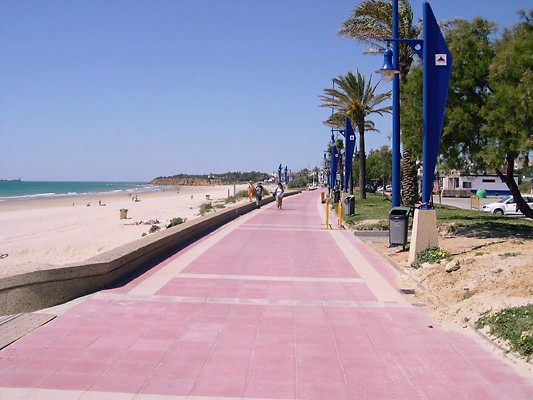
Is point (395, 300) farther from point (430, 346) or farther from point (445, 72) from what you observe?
point (445, 72)

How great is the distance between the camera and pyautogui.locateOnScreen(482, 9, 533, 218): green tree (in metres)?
12.8

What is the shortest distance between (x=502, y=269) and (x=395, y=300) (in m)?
1.85

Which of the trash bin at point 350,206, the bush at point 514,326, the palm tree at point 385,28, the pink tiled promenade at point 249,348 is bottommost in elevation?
the pink tiled promenade at point 249,348

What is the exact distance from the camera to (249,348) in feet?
20.2

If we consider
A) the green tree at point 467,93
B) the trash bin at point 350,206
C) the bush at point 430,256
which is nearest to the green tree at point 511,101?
the green tree at point 467,93

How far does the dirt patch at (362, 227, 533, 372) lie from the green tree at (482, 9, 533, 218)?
2.34 meters

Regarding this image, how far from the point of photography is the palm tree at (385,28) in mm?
22141

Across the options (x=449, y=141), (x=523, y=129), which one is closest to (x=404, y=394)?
(x=523, y=129)

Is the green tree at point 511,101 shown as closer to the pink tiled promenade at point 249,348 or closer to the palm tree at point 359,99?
the pink tiled promenade at point 249,348

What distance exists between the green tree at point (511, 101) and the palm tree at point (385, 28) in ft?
24.7

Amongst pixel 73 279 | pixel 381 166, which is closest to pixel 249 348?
pixel 73 279

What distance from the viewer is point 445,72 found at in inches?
453

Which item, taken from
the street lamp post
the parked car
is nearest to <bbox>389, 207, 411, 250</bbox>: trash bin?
the street lamp post

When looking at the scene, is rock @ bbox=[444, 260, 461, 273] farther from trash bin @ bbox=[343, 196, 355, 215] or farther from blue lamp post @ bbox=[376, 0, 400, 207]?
trash bin @ bbox=[343, 196, 355, 215]
